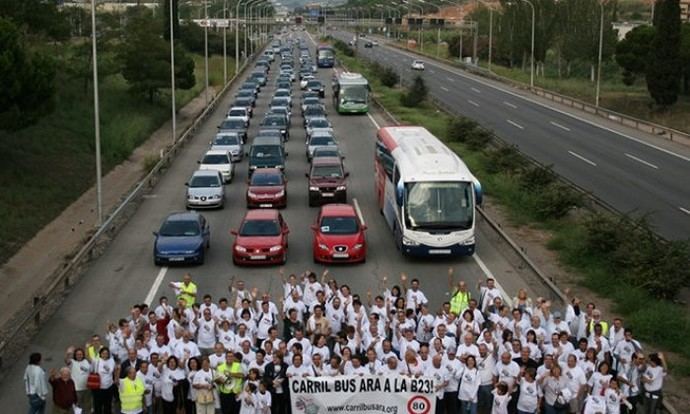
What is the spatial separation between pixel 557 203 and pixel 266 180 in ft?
32.8

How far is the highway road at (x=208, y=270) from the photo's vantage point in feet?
67.4

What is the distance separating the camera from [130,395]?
1417 centimetres

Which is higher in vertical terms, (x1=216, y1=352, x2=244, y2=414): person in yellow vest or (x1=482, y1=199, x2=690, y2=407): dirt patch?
(x1=216, y1=352, x2=244, y2=414): person in yellow vest

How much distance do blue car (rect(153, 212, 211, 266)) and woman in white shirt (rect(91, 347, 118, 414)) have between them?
418 inches

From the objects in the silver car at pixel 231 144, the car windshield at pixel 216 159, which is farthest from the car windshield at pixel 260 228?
the silver car at pixel 231 144

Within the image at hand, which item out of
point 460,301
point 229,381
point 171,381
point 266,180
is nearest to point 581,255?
point 460,301

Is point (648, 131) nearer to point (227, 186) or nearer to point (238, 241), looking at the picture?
point (227, 186)

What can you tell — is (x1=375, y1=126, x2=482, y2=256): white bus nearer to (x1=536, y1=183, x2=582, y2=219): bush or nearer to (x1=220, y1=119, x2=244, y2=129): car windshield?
(x1=536, y1=183, x2=582, y2=219): bush

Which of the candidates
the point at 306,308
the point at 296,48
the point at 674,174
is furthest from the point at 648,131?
the point at 296,48

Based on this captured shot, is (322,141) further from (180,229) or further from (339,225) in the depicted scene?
(180,229)

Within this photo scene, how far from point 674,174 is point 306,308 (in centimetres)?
2701

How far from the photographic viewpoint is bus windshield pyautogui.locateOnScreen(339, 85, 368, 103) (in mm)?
63250

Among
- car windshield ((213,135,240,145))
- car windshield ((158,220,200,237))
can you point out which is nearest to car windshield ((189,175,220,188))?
car windshield ((158,220,200,237))

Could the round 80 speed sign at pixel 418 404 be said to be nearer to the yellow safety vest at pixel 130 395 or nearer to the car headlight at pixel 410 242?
the yellow safety vest at pixel 130 395
